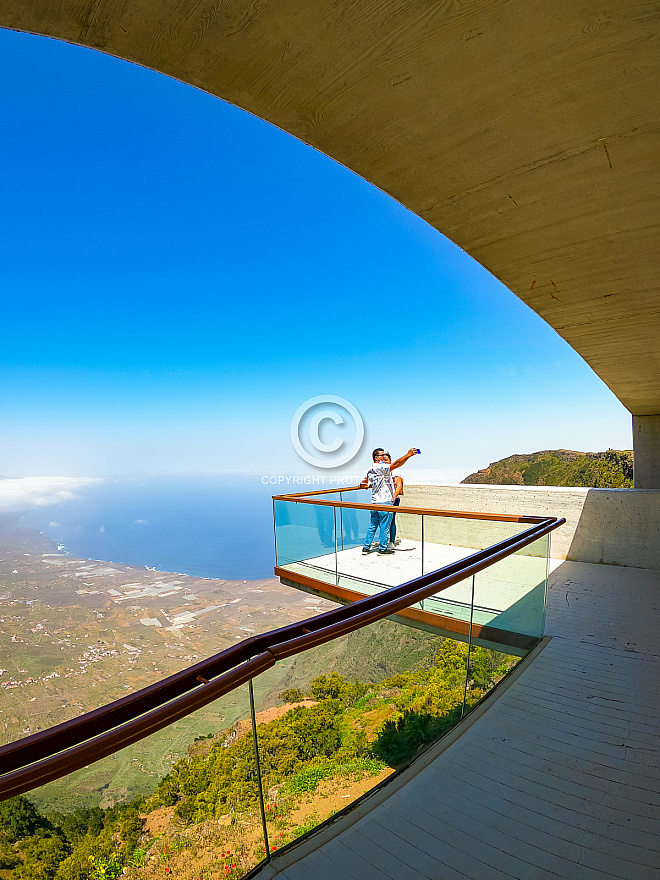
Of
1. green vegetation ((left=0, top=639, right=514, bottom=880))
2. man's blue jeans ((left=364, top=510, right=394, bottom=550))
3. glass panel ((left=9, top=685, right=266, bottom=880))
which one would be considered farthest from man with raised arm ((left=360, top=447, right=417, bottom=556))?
glass panel ((left=9, top=685, right=266, bottom=880))

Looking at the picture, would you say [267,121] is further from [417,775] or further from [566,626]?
[566,626]

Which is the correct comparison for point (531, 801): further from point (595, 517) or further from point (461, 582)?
point (595, 517)

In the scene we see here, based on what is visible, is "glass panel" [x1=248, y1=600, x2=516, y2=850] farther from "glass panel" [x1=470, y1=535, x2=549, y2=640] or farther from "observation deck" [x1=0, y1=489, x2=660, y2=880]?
"glass panel" [x1=470, y1=535, x2=549, y2=640]

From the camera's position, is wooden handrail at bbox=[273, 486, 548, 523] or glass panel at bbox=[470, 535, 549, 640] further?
wooden handrail at bbox=[273, 486, 548, 523]

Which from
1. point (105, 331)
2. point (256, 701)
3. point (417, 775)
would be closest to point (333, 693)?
point (256, 701)

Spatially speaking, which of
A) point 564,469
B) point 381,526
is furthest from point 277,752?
point 564,469

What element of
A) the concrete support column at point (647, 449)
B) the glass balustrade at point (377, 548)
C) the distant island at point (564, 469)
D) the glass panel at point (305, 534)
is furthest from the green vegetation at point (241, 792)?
the distant island at point (564, 469)

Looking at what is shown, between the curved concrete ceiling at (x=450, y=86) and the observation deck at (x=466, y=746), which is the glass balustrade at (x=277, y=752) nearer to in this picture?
the observation deck at (x=466, y=746)

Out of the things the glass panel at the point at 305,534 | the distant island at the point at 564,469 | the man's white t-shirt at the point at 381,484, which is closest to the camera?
the glass panel at the point at 305,534
